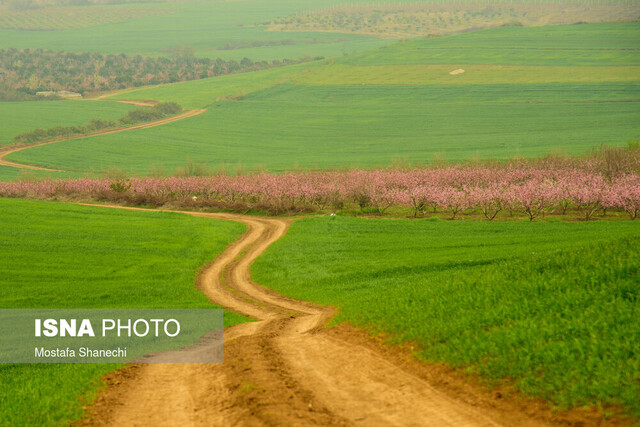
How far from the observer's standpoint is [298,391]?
14445 mm

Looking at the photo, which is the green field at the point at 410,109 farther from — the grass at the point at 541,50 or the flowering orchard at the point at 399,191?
the flowering orchard at the point at 399,191

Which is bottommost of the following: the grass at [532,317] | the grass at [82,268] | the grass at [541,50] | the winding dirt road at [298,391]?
the grass at [82,268]

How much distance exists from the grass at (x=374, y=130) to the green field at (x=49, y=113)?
63.5 ft

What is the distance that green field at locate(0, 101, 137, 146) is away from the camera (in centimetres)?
14512

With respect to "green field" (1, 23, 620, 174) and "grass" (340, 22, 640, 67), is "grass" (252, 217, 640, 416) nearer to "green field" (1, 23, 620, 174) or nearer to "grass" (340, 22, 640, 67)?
"green field" (1, 23, 620, 174)

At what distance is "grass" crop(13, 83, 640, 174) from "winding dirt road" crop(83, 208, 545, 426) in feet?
297

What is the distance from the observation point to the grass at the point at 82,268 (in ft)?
54.7

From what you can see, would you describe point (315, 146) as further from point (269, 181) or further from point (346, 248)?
point (346, 248)

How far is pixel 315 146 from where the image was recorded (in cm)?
13088

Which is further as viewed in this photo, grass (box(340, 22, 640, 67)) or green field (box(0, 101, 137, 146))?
grass (box(340, 22, 640, 67))

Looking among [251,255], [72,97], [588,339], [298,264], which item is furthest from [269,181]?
[72,97]
